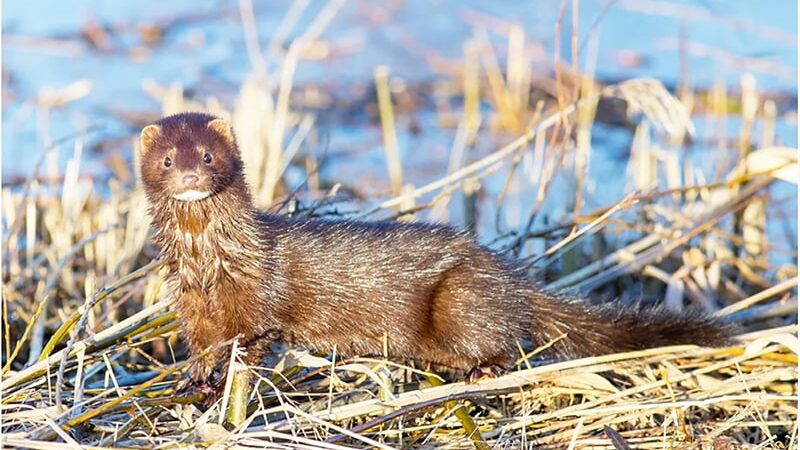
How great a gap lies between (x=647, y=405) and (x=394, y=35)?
27.1 ft

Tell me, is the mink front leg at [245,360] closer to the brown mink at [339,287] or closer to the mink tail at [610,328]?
the brown mink at [339,287]

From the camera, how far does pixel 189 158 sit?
3.84 m

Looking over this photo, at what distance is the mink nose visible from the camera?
379cm

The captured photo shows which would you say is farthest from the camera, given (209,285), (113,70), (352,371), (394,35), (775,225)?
(394,35)

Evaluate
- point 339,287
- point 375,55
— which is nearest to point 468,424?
point 339,287

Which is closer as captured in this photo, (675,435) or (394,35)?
(675,435)

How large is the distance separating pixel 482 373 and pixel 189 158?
142 cm

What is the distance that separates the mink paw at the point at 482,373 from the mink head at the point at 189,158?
1.17m

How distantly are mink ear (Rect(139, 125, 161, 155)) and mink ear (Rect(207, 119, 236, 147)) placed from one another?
18 cm

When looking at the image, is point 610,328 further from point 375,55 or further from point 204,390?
point 375,55

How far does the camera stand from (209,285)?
13.4ft

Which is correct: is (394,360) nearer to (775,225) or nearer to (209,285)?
Answer: (209,285)

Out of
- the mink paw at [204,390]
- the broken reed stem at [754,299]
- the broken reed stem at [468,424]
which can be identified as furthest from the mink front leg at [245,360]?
the broken reed stem at [754,299]

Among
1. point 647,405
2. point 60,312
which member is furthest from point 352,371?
point 60,312
